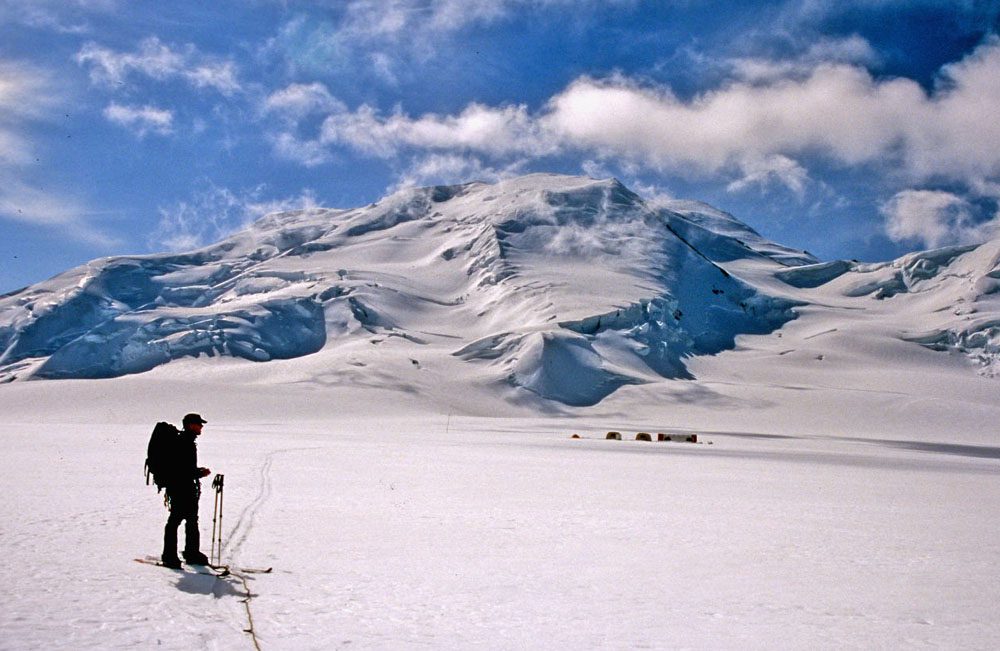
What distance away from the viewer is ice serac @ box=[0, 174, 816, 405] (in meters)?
95.6

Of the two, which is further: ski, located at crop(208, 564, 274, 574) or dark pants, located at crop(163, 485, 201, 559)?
dark pants, located at crop(163, 485, 201, 559)

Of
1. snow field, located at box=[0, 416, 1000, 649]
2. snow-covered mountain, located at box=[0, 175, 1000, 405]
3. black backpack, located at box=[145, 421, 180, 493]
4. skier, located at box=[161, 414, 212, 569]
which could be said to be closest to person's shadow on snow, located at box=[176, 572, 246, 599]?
snow field, located at box=[0, 416, 1000, 649]

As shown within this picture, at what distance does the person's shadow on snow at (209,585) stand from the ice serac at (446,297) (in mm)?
76734

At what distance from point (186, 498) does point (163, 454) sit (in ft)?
2.19

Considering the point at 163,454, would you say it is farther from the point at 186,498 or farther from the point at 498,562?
the point at 498,562

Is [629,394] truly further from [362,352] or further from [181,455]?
[181,455]

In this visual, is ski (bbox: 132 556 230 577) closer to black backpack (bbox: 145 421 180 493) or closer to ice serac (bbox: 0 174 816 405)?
black backpack (bbox: 145 421 180 493)

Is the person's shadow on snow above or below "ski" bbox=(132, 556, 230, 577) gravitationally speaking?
below

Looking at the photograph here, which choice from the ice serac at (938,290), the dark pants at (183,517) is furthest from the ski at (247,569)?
the ice serac at (938,290)

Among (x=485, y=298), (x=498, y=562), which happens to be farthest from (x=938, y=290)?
(x=498, y=562)

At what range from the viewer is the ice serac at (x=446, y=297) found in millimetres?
95625

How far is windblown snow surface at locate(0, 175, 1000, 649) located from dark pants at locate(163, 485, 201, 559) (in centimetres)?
57

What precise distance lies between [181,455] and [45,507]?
538 centimetres

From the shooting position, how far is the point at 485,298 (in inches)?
4616
